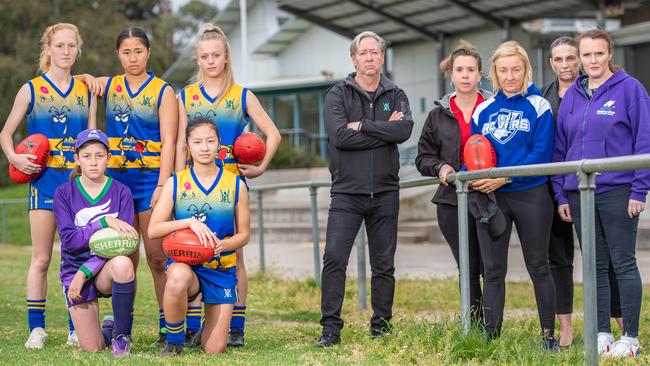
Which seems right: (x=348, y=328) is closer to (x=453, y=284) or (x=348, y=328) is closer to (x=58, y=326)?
(x=58, y=326)

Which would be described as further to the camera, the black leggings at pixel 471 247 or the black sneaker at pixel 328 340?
the black leggings at pixel 471 247

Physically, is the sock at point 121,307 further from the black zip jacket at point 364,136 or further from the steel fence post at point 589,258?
the steel fence post at point 589,258

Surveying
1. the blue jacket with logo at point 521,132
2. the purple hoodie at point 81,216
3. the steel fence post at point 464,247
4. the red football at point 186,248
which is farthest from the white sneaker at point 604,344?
the purple hoodie at point 81,216

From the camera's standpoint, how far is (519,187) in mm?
6168

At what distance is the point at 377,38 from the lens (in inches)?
264

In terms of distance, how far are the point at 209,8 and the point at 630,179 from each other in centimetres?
5781

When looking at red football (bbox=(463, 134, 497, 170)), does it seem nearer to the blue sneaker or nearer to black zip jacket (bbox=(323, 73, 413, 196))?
black zip jacket (bbox=(323, 73, 413, 196))

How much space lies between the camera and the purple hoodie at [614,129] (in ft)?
19.4

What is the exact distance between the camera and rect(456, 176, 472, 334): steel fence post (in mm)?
6066

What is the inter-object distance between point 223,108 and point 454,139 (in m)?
1.55

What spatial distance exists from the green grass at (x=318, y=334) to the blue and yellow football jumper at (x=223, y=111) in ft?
4.23

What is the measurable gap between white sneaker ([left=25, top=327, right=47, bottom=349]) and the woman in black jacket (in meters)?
2.72

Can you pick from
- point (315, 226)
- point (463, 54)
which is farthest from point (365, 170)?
point (315, 226)

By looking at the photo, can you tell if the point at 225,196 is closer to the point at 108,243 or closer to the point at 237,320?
the point at 108,243
